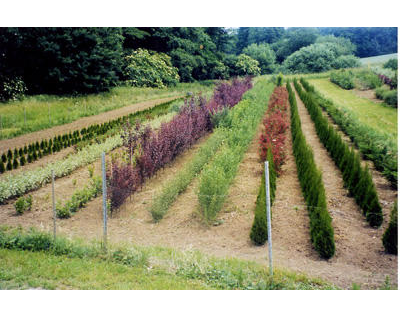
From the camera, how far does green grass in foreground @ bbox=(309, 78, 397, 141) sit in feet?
55.4

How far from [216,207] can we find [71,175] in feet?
18.7

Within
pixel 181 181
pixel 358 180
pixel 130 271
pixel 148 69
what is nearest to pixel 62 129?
pixel 181 181

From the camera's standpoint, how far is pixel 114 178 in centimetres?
846

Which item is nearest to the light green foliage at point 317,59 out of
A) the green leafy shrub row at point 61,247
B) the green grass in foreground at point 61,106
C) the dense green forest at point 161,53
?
the dense green forest at point 161,53

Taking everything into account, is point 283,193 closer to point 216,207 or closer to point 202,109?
point 216,207

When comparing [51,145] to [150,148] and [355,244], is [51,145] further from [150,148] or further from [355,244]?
[355,244]

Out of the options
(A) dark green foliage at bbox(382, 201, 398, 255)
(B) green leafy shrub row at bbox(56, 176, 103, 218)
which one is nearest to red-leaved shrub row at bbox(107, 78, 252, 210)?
(B) green leafy shrub row at bbox(56, 176, 103, 218)

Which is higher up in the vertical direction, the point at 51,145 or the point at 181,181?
the point at 181,181

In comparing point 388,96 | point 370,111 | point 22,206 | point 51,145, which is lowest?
point 22,206

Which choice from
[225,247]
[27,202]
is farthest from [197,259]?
[27,202]

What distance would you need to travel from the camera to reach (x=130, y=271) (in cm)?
557

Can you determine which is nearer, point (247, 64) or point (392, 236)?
point (392, 236)

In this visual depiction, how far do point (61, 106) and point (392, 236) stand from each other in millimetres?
22184

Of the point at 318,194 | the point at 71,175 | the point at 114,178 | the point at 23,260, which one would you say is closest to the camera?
the point at 23,260
